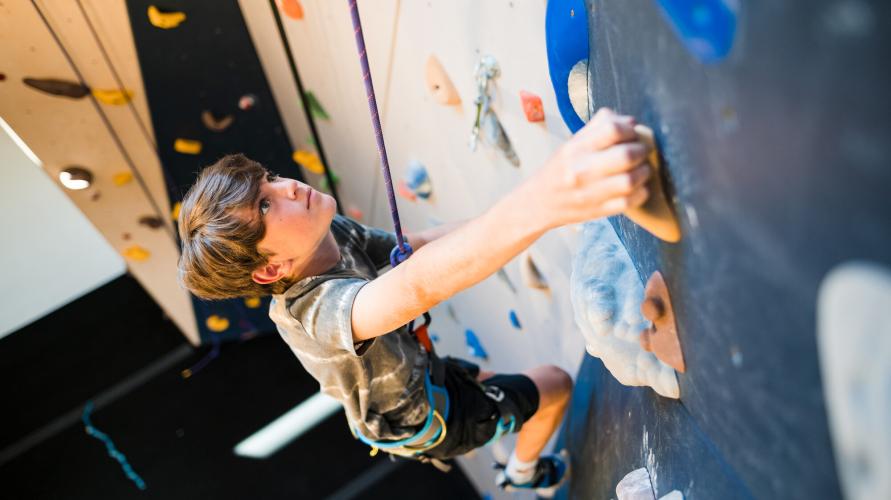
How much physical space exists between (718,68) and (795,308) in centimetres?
18

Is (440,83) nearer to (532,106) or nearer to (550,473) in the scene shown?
(532,106)

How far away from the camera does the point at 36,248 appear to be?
3.13 metres

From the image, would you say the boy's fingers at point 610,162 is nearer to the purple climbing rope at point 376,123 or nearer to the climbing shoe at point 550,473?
the purple climbing rope at point 376,123

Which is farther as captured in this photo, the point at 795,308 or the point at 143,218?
the point at 143,218

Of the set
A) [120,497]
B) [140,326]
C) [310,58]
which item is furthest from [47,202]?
[310,58]

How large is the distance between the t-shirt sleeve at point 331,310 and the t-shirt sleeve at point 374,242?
301mm

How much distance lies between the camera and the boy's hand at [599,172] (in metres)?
0.62

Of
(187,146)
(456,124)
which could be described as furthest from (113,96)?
(456,124)

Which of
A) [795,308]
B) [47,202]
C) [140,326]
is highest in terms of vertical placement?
[795,308]

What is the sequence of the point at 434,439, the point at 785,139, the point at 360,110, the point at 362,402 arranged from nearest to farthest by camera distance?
the point at 785,139 < the point at 362,402 < the point at 434,439 < the point at 360,110

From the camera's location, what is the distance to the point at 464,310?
7.07ft

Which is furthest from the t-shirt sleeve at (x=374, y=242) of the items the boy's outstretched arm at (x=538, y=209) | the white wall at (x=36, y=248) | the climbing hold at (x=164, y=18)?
the white wall at (x=36, y=248)

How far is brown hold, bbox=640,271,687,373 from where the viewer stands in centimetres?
76

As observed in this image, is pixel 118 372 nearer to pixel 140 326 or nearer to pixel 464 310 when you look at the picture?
pixel 140 326
